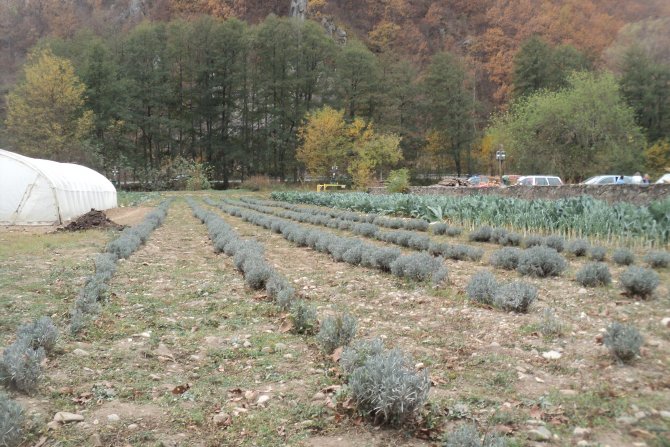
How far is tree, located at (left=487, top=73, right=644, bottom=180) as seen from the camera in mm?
36438

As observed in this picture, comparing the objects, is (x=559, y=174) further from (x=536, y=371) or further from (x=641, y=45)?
(x=536, y=371)

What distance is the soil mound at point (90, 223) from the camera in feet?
47.6

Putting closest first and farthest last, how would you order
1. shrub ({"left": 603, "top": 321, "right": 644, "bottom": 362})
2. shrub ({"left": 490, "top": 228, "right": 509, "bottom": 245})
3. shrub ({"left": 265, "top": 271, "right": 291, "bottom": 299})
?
shrub ({"left": 603, "top": 321, "right": 644, "bottom": 362}) < shrub ({"left": 265, "top": 271, "right": 291, "bottom": 299}) < shrub ({"left": 490, "top": 228, "right": 509, "bottom": 245})

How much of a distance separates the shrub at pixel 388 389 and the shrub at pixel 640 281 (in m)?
3.98

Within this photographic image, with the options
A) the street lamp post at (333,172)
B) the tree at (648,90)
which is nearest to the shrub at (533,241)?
the street lamp post at (333,172)

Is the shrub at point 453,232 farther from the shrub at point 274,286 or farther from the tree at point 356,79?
the tree at point 356,79

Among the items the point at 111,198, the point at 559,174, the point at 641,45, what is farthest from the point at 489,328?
the point at 641,45

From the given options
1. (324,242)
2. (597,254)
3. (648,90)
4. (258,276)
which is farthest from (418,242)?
(648,90)

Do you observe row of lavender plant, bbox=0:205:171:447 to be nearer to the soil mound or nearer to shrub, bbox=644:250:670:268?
the soil mound

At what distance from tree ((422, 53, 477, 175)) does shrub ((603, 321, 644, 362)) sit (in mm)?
60237

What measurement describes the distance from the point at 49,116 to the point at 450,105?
46167mm

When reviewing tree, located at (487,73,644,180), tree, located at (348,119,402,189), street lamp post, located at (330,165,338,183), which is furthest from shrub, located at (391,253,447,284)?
street lamp post, located at (330,165,338,183)

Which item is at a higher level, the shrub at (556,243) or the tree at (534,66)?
the tree at (534,66)

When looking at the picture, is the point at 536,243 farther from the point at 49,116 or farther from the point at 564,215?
the point at 49,116
